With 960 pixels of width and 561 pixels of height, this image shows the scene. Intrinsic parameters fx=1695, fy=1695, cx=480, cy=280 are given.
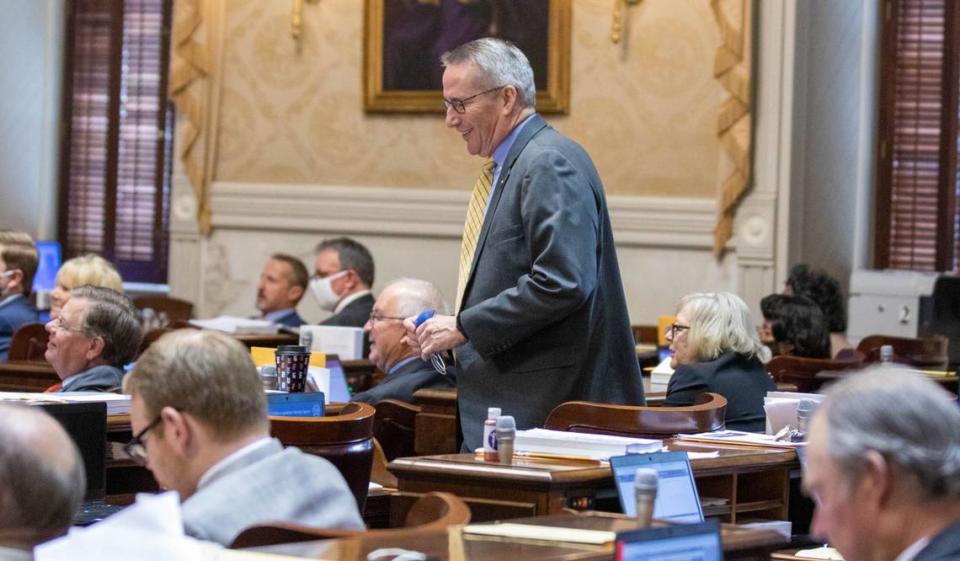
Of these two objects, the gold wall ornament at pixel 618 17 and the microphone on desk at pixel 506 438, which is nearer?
the microphone on desk at pixel 506 438

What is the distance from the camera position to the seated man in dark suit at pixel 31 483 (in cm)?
234

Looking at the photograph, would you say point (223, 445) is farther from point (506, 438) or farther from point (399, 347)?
point (399, 347)

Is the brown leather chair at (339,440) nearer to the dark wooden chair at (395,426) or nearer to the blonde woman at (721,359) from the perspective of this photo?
the blonde woman at (721,359)

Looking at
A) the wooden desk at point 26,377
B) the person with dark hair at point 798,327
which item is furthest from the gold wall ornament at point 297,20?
the wooden desk at point 26,377

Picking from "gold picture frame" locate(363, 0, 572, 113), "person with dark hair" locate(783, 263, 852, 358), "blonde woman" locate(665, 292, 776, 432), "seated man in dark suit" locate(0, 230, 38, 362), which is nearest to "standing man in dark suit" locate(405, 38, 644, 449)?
"blonde woman" locate(665, 292, 776, 432)

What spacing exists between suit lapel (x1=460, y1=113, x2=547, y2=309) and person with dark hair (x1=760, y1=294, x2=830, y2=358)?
11.6 ft

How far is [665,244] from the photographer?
10.2m

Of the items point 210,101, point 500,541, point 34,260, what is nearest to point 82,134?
point 210,101

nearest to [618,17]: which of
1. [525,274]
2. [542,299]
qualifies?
[525,274]

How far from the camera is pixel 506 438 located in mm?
3869

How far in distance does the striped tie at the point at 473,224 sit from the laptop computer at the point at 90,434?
1115 mm

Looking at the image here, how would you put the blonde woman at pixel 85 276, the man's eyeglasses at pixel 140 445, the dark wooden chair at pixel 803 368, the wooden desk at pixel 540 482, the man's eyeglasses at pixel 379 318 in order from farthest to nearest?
the blonde woman at pixel 85 276, the dark wooden chair at pixel 803 368, the man's eyeglasses at pixel 379 318, the wooden desk at pixel 540 482, the man's eyeglasses at pixel 140 445

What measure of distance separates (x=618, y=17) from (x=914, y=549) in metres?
8.27

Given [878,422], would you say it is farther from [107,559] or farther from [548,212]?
[548,212]
